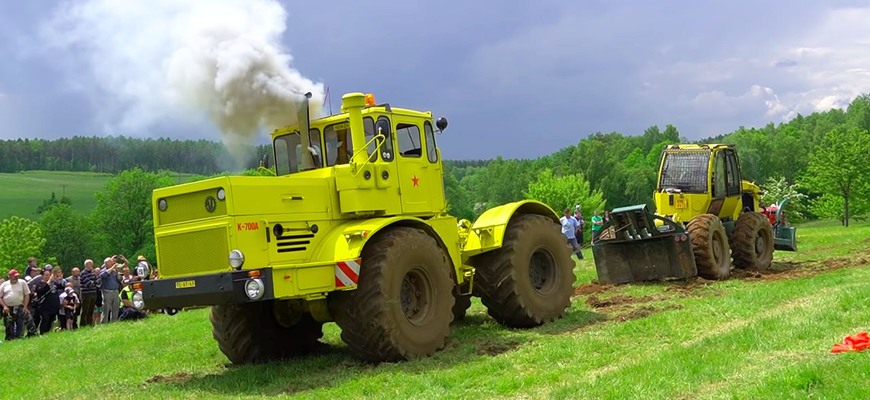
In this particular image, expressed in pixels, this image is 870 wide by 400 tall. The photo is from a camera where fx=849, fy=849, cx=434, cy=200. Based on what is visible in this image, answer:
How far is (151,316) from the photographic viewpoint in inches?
797

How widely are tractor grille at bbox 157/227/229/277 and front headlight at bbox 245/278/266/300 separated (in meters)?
0.47

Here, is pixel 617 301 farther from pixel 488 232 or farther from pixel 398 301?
pixel 398 301

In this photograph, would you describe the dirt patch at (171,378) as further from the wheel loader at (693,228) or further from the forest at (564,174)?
the forest at (564,174)

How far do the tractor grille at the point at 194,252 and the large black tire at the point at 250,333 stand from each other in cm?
124

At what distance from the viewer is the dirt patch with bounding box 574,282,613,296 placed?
15.4 metres

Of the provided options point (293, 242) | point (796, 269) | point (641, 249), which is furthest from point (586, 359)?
point (796, 269)

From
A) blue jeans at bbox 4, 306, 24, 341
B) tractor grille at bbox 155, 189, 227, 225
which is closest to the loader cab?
tractor grille at bbox 155, 189, 227, 225

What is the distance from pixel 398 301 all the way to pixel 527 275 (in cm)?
282

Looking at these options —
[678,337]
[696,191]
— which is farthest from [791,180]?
[678,337]

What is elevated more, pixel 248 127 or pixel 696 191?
pixel 248 127

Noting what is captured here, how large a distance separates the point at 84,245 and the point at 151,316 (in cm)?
6346

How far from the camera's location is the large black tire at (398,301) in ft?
31.0

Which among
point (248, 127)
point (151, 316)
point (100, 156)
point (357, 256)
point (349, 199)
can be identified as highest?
point (100, 156)

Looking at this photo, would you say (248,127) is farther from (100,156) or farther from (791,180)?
(100,156)
